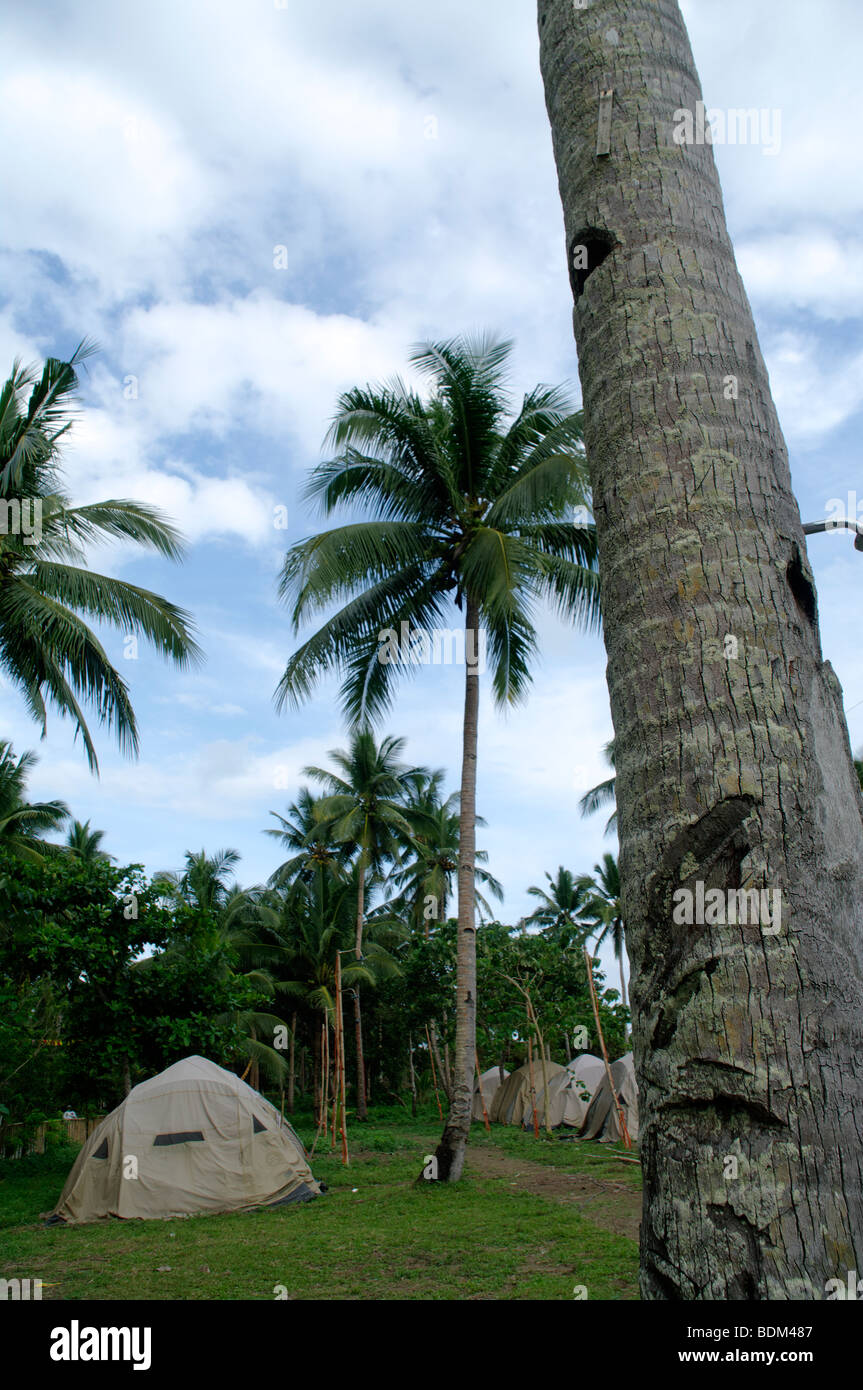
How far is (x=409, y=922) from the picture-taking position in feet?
120

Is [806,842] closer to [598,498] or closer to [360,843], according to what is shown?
[598,498]

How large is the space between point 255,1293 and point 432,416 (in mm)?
12097

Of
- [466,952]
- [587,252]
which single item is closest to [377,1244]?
[466,952]

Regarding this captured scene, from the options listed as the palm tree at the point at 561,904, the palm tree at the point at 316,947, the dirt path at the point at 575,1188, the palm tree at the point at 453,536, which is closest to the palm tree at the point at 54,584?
the palm tree at the point at 453,536

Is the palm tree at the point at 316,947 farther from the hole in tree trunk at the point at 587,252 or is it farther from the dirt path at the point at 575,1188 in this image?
the hole in tree trunk at the point at 587,252

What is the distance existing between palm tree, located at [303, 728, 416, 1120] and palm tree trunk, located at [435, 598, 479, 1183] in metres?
15.9

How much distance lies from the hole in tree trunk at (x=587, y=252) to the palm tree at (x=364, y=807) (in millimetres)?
27862

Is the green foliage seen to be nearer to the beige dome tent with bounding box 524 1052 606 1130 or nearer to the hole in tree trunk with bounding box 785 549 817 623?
the beige dome tent with bounding box 524 1052 606 1130

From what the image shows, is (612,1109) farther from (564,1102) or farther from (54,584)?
(54,584)

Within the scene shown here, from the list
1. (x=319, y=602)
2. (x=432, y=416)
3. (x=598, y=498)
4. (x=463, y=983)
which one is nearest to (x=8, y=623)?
(x=319, y=602)

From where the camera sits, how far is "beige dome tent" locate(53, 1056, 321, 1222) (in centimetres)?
1291

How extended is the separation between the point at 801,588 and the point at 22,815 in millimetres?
28698

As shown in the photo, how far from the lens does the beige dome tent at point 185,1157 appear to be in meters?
12.9

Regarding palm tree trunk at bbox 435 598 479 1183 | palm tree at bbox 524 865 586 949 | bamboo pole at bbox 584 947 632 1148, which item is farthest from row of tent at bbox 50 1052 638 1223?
palm tree at bbox 524 865 586 949
